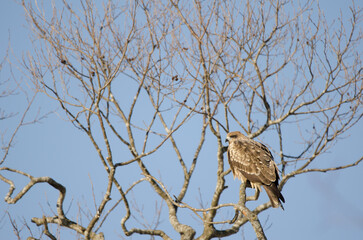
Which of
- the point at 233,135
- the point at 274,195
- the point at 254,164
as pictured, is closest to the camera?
the point at 274,195

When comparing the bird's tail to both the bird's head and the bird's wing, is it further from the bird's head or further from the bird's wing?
the bird's head

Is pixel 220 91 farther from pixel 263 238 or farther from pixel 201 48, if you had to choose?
pixel 263 238

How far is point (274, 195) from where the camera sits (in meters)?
8.30

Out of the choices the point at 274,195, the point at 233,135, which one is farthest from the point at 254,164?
the point at 233,135

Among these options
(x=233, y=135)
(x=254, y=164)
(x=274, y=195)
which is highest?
(x=233, y=135)

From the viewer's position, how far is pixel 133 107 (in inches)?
366

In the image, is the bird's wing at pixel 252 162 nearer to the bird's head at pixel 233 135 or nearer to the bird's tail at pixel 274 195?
the bird's tail at pixel 274 195

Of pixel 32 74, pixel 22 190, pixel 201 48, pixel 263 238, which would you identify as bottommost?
pixel 263 238

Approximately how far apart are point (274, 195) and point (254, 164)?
0.84m

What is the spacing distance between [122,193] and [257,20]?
4.48 meters

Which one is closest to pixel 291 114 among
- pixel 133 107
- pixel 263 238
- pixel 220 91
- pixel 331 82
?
pixel 331 82

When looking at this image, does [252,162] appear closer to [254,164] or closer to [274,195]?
[254,164]

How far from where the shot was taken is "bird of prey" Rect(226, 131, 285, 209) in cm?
844

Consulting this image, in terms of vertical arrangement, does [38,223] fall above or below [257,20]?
below
